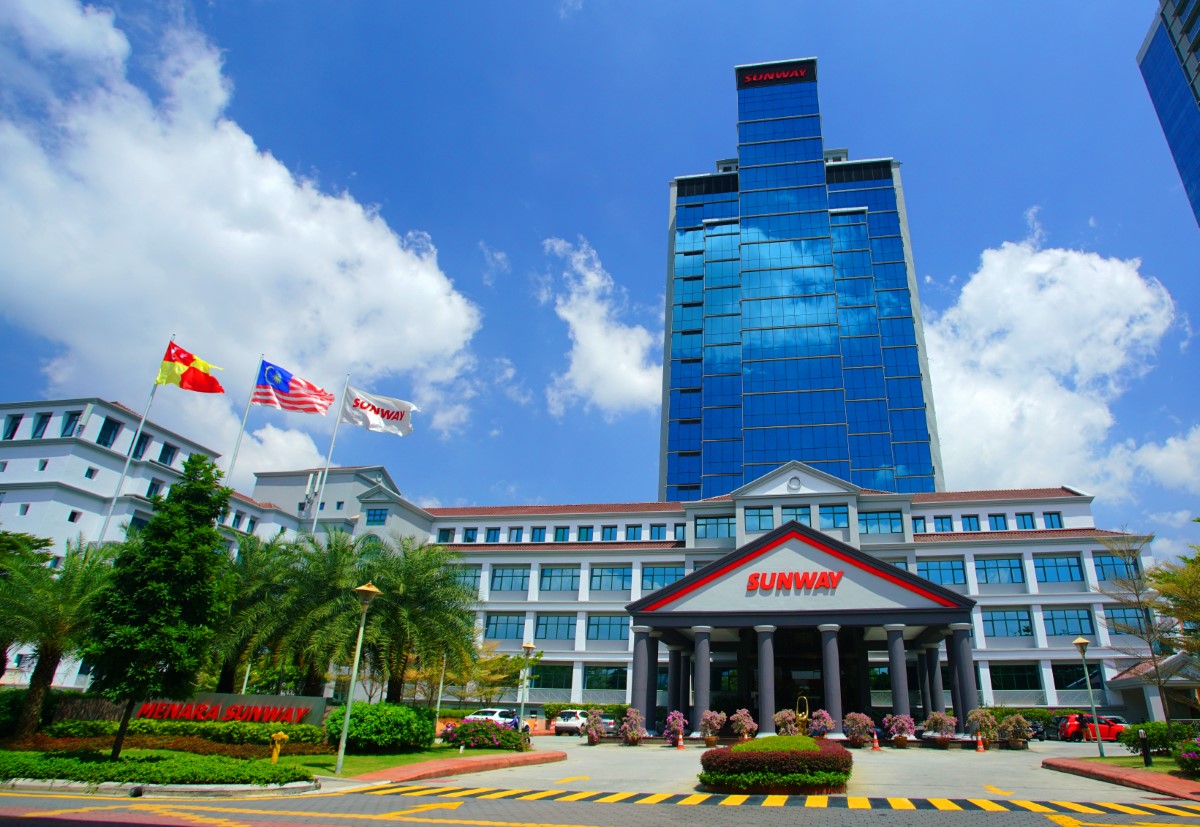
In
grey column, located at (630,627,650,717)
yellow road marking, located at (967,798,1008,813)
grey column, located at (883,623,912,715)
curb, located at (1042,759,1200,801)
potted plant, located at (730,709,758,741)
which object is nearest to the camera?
yellow road marking, located at (967,798,1008,813)

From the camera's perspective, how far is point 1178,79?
79.7 metres

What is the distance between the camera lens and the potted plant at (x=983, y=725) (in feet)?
107

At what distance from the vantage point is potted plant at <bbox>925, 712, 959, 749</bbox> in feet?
107

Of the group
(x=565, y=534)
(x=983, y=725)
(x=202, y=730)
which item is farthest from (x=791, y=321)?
(x=202, y=730)

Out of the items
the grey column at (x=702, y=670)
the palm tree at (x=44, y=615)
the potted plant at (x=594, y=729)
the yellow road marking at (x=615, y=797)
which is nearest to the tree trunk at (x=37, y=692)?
the palm tree at (x=44, y=615)

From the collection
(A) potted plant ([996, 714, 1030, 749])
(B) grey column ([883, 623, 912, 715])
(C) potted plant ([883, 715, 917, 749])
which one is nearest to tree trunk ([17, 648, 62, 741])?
(C) potted plant ([883, 715, 917, 749])

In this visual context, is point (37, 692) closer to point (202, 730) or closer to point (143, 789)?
point (202, 730)

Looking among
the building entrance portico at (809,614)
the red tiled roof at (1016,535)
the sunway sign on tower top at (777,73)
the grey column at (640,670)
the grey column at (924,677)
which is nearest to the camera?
the building entrance portico at (809,614)

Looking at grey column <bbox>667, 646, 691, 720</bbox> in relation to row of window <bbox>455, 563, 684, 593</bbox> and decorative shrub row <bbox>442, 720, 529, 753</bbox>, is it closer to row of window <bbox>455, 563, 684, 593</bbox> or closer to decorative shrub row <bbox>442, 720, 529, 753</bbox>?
row of window <bbox>455, 563, 684, 593</bbox>

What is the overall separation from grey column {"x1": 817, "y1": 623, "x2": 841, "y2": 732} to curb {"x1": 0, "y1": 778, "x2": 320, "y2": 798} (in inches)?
1052

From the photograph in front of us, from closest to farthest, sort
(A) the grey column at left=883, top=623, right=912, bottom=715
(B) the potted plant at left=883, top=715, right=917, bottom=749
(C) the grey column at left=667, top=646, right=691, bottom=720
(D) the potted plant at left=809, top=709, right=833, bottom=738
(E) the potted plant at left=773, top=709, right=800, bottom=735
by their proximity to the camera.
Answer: (E) the potted plant at left=773, top=709, right=800, bottom=735, (D) the potted plant at left=809, top=709, right=833, bottom=738, (B) the potted plant at left=883, top=715, right=917, bottom=749, (A) the grey column at left=883, top=623, right=912, bottom=715, (C) the grey column at left=667, top=646, right=691, bottom=720

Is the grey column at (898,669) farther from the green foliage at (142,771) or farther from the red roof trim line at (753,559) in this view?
the green foliage at (142,771)

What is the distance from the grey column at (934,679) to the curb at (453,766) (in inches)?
850

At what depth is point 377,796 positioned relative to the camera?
16391 mm
